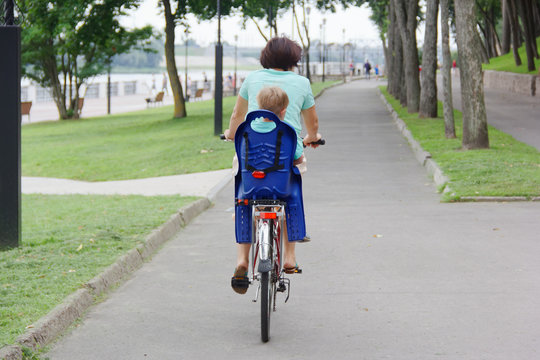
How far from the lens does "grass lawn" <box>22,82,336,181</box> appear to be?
18516 millimetres

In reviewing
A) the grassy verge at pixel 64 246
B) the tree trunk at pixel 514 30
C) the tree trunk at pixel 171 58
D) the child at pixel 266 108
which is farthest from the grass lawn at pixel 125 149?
the tree trunk at pixel 514 30

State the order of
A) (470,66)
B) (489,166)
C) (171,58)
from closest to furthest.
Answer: (489,166) < (470,66) < (171,58)

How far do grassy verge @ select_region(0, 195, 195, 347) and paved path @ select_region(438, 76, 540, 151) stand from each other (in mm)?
9661

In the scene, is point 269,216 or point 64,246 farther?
point 64,246

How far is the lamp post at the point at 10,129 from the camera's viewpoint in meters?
7.81

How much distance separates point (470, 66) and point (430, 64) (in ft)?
26.1

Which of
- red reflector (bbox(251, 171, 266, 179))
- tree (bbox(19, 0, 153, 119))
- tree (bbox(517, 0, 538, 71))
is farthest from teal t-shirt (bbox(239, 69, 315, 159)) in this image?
tree (bbox(517, 0, 538, 71))

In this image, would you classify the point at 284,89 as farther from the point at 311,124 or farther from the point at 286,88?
the point at 311,124

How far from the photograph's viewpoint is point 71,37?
3028cm

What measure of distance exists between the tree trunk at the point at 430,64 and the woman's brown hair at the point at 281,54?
16265 millimetres

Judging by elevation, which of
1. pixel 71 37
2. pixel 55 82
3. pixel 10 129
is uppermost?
pixel 71 37

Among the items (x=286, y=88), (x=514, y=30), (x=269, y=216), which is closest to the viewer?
(x=269, y=216)

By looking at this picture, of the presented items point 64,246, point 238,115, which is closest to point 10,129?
point 64,246

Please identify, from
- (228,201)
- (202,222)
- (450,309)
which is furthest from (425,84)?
(450,309)
